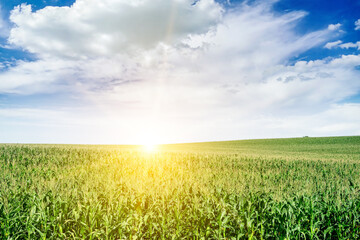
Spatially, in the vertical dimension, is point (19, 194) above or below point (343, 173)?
above

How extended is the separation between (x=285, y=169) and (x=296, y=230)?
11.7 metres

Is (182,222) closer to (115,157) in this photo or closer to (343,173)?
(115,157)

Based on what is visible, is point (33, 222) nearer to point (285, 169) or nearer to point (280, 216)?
point (280, 216)

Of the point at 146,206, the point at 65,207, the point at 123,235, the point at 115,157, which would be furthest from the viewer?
the point at 115,157

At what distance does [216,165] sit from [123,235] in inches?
476

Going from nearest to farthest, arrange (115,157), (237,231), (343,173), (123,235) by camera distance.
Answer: (123,235) < (237,231) < (343,173) < (115,157)

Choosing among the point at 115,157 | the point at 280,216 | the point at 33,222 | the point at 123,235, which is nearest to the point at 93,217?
the point at 123,235

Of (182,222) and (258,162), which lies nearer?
(182,222)

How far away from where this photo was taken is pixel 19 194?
7.31m

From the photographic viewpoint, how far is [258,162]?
18078 millimetres

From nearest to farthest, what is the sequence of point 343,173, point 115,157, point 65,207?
point 65,207 → point 343,173 → point 115,157

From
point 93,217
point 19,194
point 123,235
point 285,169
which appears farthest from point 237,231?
point 285,169

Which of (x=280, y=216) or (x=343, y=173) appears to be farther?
(x=343, y=173)

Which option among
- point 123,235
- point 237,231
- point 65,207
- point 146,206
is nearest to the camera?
point 123,235
